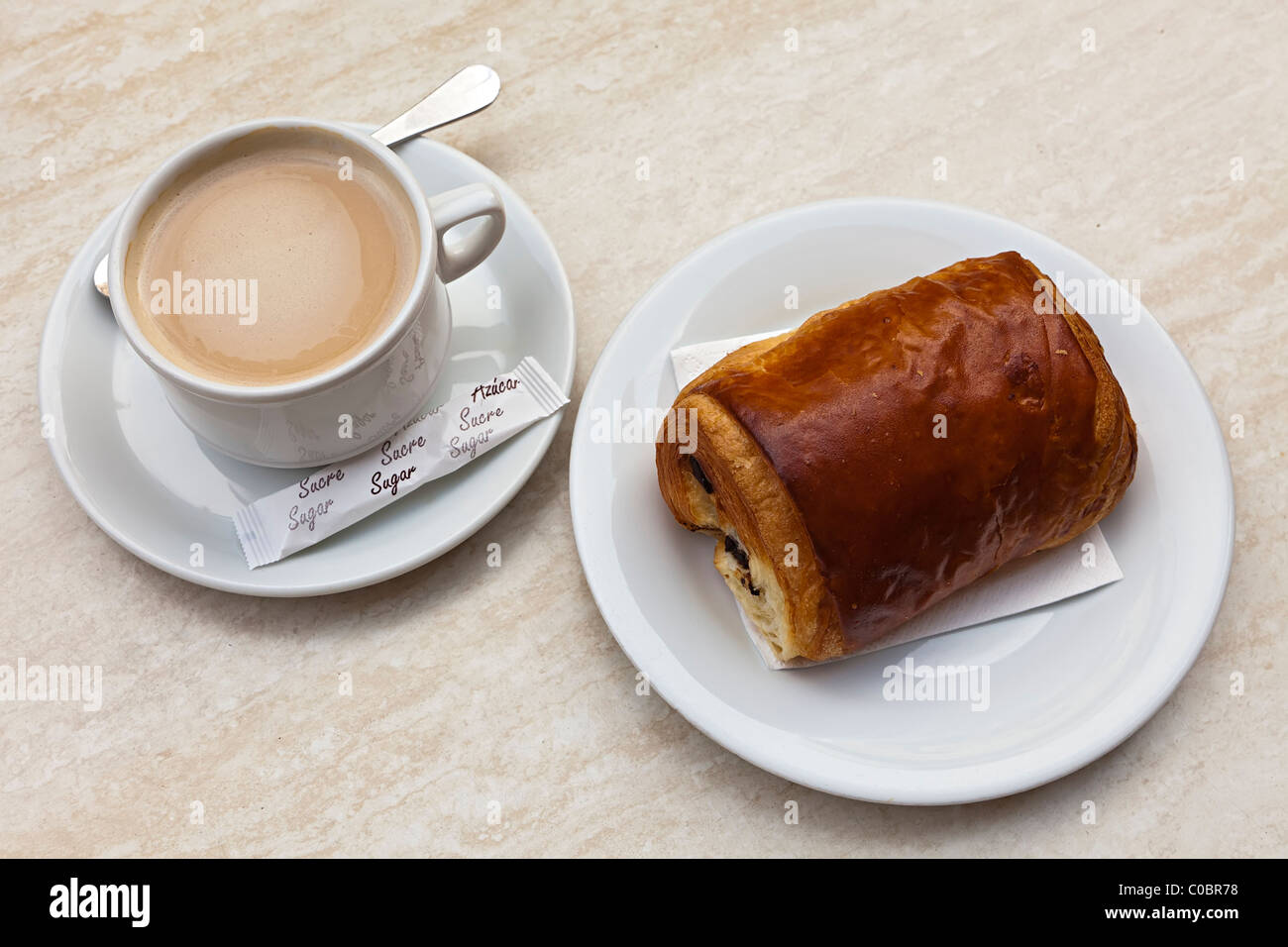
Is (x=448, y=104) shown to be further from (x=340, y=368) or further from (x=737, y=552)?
(x=737, y=552)

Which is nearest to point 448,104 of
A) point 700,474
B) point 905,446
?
point 700,474

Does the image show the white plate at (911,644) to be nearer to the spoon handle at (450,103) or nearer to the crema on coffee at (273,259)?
the crema on coffee at (273,259)

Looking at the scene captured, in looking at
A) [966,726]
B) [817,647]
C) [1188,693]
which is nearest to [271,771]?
[817,647]

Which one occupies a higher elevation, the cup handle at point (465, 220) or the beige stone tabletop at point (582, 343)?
the cup handle at point (465, 220)

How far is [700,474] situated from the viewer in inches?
45.8

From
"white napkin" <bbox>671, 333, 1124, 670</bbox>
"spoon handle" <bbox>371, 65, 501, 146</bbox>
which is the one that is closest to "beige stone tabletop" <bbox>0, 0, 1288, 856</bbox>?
"spoon handle" <bbox>371, 65, 501, 146</bbox>

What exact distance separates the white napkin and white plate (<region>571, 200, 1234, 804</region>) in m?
0.01

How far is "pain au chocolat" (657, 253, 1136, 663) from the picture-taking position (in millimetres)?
1055

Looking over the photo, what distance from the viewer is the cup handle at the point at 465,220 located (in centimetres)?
113

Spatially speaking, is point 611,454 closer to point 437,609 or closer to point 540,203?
point 437,609

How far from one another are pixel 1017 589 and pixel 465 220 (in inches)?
28.8

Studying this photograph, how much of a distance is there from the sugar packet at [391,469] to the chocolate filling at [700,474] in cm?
17

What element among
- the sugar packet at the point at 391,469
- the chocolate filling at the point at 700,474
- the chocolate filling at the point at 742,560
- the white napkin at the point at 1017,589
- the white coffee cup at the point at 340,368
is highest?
the white coffee cup at the point at 340,368

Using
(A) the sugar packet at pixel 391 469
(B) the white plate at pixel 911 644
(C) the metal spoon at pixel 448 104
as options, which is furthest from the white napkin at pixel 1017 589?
(C) the metal spoon at pixel 448 104
